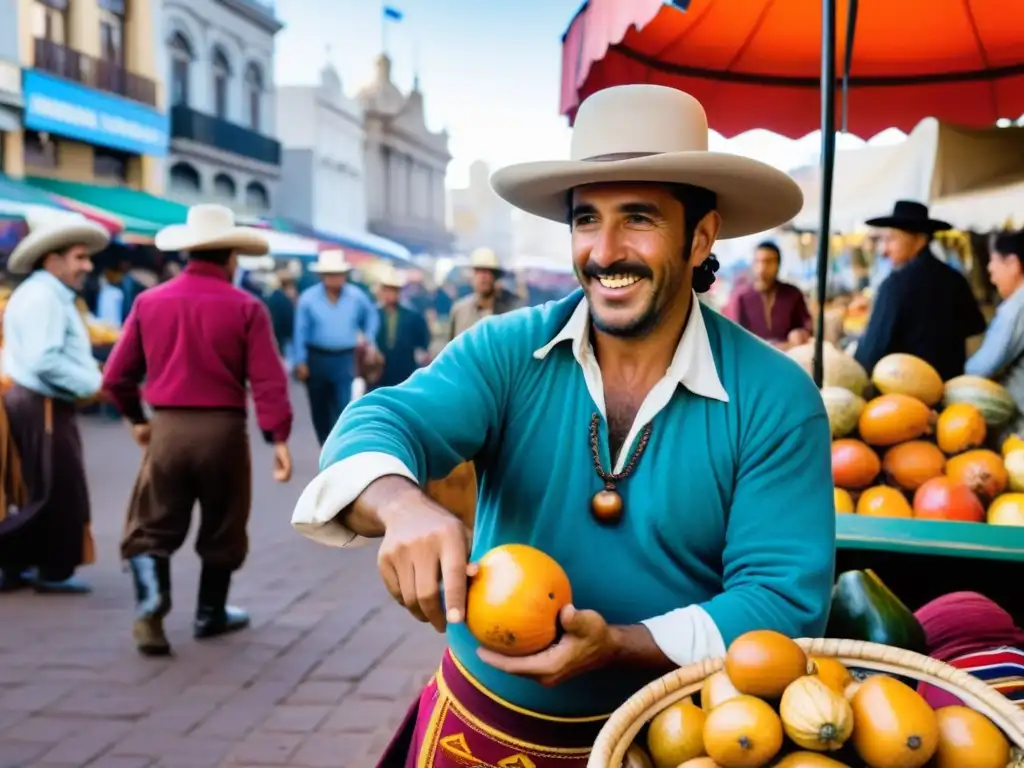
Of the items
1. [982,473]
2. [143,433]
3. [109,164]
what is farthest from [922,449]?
[109,164]

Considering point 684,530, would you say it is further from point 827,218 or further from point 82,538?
point 82,538

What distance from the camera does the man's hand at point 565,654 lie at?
143cm

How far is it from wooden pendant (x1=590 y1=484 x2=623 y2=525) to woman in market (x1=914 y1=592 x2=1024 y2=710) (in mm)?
826

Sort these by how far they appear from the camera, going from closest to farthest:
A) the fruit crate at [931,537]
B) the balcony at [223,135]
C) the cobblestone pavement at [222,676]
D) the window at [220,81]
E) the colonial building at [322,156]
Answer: the fruit crate at [931,537]
the cobblestone pavement at [222,676]
the balcony at [223,135]
the window at [220,81]
the colonial building at [322,156]

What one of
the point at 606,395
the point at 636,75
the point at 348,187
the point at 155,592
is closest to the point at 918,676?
the point at 606,395

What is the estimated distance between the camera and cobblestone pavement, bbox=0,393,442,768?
149 inches

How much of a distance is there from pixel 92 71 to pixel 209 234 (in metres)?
19.7

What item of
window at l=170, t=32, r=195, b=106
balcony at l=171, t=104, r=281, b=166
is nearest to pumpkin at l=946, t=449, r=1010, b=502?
balcony at l=171, t=104, r=281, b=166

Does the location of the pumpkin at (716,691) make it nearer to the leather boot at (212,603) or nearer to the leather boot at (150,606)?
the leather boot at (150,606)

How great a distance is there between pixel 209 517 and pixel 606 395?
3600mm

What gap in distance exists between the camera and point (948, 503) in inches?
126

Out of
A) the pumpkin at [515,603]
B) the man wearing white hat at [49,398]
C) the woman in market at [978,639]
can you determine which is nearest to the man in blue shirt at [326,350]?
the man wearing white hat at [49,398]

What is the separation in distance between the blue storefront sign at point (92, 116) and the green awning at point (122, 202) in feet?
3.52

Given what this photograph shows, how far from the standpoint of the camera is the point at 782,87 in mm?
5016
